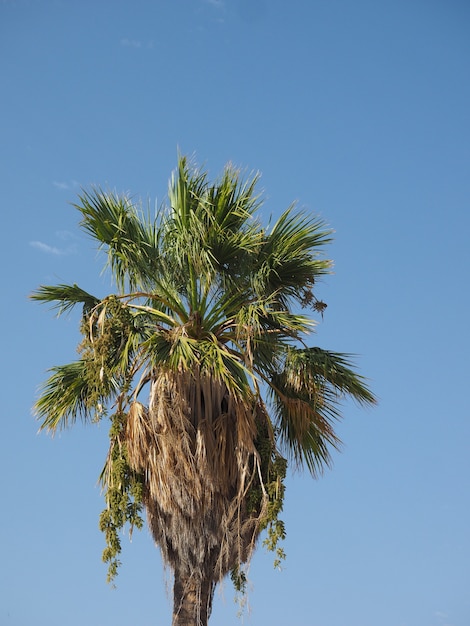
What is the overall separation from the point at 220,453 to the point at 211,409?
0.63 meters

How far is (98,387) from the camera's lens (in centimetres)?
1377

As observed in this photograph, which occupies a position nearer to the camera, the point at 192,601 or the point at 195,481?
the point at 195,481

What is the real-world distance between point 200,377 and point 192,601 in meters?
2.98

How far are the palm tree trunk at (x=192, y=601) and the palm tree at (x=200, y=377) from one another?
0.06 ft

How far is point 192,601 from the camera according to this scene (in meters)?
13.9

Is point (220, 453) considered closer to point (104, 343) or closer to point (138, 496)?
point (138, 496)

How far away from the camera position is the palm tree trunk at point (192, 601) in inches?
547

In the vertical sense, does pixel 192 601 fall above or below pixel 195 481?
below

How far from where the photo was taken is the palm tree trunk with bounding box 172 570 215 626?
547 inches

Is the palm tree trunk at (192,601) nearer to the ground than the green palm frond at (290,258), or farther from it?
nearer to the ground

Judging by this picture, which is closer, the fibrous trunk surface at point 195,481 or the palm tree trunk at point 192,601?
the fibrous trunk surface at point 195,481

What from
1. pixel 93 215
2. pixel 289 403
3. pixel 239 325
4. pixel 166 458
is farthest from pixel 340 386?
pixel 93 215

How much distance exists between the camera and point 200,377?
46.5 feet

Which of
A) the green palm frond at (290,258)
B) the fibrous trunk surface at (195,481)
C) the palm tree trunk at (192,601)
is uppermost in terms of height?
the green palm frond at (290,258)
